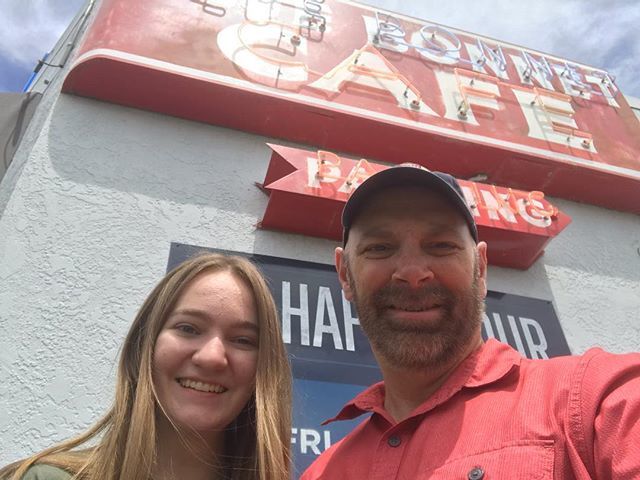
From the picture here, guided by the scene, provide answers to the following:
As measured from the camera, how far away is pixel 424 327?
61.6 inches

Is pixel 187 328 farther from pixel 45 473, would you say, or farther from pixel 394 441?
pixel 394 441

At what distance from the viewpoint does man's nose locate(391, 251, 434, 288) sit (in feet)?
5.25

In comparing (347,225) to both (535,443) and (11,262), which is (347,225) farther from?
(11,262)

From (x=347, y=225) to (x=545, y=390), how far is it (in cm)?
91

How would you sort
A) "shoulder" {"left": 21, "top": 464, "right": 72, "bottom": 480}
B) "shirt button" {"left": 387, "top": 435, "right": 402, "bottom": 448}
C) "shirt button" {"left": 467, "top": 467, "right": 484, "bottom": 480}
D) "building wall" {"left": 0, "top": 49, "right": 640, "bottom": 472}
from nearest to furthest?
1. "shirt button" {"left": 467, "top": 467, "right": 484, "bottom": 480}
2. "shoulder" {"left": 21, "top": 464, "right": 72, "bottom": 480}
3. "shirt button" {"left": 387, "top": 435, "right": 402, "bottom": 448}
4. "building wall" {"left": 0, "top": 49, "right": 640, "bottom": 472}

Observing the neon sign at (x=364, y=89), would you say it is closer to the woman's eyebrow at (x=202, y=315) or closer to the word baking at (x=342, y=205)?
the word baking at (x=342, y=205)

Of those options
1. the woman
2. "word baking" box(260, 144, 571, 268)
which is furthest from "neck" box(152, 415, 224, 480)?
"word baking" box(260, 144, 571, 268)

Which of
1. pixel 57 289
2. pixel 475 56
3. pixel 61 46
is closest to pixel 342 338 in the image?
pixel 57 289

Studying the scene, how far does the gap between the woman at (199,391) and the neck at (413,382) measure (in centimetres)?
44

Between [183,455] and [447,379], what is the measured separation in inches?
37.0

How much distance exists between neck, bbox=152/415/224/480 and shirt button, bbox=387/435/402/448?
0.68 metres

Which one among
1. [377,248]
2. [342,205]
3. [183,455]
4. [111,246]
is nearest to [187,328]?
[183,455]

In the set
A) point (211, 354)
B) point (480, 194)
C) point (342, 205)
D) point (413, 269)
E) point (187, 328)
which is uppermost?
point (480, 194)

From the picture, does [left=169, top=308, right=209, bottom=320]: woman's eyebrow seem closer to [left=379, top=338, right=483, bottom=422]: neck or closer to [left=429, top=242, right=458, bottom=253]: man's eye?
[left=379, top=338, right=483, bottom=422]: neck
